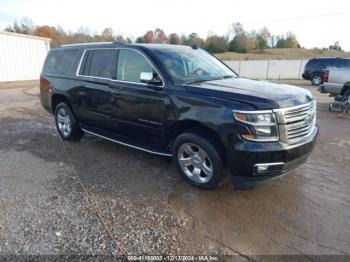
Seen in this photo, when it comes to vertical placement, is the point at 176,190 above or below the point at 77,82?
below

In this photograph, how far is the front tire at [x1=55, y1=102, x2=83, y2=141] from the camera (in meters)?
5.75

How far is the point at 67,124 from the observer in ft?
19.5

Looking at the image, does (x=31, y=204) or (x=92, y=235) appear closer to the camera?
(x=92, y=235)

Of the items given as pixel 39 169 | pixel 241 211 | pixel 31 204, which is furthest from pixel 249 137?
pixel 39 169

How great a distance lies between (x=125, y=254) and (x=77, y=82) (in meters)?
3.71

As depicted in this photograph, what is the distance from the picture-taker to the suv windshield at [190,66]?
399 cm

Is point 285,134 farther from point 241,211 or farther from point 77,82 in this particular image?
point 77,82

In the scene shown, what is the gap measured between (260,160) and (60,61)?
4798mm

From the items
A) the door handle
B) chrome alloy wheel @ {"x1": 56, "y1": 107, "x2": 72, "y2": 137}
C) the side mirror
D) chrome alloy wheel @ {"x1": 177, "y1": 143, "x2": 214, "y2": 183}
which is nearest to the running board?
chrome alloy wheel @ {"x1": 177, "y1": 143, "x2": 214, "y2": 183}

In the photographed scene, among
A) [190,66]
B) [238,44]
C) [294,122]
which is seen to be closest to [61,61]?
[190,66]

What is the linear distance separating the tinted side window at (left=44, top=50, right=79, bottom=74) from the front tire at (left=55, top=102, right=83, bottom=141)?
0.74 metres

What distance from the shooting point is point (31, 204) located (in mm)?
A: 3461

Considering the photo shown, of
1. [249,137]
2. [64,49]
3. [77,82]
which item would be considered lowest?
[249,137]

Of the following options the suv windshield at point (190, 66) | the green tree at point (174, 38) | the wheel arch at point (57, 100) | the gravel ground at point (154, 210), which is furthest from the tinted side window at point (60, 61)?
the green tree at point (174, 38)
